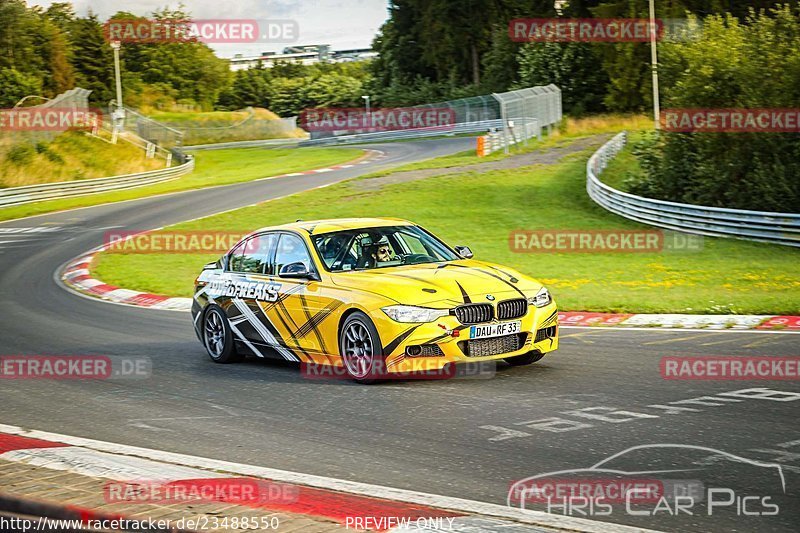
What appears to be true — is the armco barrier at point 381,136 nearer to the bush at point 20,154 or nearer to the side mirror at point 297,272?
the bush at point 20,154

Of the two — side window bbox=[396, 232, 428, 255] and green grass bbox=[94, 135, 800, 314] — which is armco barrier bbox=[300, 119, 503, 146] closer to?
green grass bbox=[94, 135, 800, 314]

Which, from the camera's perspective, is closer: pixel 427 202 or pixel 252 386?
pixel 252 386

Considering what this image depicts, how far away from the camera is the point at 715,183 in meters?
28.5

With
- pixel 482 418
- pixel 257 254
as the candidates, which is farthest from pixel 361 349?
pixel 257 254

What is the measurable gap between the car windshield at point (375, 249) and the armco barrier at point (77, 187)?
1249 inches

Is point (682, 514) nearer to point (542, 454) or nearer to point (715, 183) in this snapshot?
point (542, 454)

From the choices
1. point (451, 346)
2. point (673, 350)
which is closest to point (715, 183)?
point (673, 350)

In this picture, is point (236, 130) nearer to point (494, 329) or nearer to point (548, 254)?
point (548, 254)

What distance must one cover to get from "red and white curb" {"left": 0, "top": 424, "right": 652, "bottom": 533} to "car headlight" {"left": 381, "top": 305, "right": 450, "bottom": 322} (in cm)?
274

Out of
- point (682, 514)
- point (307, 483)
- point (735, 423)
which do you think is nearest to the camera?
point (682, 514)

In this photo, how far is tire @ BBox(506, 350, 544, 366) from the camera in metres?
10.2

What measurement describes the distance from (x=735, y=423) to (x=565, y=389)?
190cm

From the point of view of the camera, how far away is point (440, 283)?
9820 mm

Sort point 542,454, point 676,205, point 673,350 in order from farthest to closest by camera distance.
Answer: point 676,205 → point 673,350 → point 542,454
